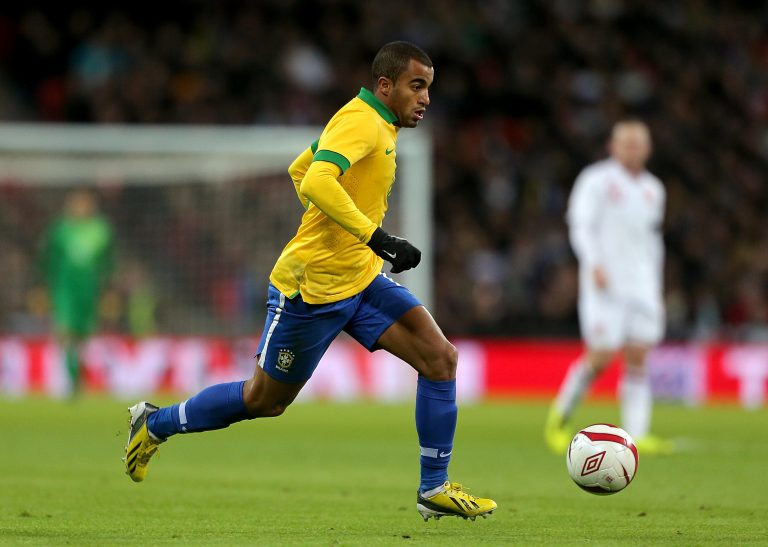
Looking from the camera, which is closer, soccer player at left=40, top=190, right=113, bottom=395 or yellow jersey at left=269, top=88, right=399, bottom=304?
yellow jersey at left=269, top=88, right=399, bottom=304

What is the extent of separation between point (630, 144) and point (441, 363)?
471cm

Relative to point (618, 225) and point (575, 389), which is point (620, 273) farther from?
point (575, 389)

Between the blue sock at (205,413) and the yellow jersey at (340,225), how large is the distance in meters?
0.54

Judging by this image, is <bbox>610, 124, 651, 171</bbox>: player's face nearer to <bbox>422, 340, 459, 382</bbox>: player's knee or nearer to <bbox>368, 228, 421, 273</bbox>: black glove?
<bbox>422, 340, 459, 382</bbox>: player's knee

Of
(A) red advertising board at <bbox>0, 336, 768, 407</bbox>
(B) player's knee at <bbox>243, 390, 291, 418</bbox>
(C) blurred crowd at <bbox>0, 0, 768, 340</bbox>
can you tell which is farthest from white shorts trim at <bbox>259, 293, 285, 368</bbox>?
(C) blurred crowd at <bbox>0, 0, 768, 340</bbox>

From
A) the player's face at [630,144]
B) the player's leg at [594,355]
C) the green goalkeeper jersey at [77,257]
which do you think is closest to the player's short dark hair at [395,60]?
the player's face at [630,144]

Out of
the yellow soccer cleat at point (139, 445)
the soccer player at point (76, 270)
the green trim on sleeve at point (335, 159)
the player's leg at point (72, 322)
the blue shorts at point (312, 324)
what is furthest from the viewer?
the soccer player at point (76, 270)

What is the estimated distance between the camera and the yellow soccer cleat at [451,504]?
6074 mm

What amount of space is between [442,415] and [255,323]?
39.0 feet

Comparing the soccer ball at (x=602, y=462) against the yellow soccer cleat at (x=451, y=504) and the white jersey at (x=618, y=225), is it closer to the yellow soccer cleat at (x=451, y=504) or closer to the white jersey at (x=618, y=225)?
the yellow soccer cleat at (x=451, y=504)

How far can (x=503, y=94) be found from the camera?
71.8ft

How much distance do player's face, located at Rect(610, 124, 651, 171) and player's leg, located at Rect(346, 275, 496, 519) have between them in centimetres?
459

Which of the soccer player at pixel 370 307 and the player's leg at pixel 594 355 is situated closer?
the soccer player at pixel 370 307

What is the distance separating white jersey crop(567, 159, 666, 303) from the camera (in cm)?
1057
